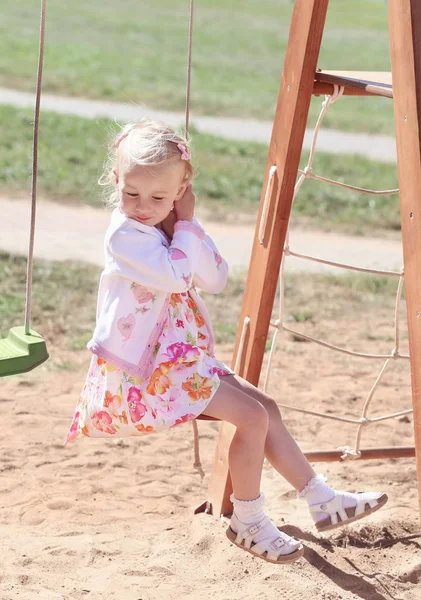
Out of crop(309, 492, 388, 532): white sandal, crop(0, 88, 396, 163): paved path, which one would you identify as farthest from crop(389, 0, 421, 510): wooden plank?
crop(0, 88, 396, 163): paved path

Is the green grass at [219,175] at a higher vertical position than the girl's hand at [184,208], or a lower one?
lower

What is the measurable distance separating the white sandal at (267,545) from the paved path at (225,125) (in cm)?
987

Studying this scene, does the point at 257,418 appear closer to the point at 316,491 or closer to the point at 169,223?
the point at 316,491

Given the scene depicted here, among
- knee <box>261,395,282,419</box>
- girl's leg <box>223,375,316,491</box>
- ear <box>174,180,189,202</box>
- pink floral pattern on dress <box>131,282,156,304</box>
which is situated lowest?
girl's leg <box>223,375,316,491</box>

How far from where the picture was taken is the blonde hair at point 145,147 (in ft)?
9.28

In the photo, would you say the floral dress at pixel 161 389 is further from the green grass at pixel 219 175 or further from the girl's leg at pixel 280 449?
the green grass at pixel 219 175

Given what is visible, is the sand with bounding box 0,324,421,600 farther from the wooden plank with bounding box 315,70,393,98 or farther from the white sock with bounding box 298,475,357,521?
the wooden plank with bounding box 315,70,393,98

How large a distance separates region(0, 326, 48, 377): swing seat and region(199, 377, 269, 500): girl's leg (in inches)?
20.9

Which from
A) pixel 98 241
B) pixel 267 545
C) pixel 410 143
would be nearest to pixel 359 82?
pixel 410 143

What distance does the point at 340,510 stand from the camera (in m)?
3.15

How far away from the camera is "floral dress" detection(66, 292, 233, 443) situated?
115 inches

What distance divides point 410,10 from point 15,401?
9.94 feet

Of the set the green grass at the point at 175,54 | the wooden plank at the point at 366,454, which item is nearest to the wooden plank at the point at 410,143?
the wooden plank at the point at 366,454

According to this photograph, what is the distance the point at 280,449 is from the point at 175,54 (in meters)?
19.2
